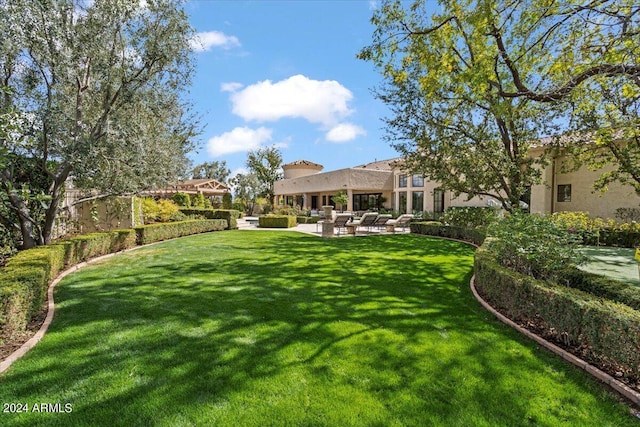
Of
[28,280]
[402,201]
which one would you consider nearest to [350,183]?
[402,201]

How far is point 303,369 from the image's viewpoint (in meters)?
3.26

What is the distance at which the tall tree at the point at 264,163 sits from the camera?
41406mm

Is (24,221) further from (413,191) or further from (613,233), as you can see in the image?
(413,191)

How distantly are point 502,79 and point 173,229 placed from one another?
1363 cm

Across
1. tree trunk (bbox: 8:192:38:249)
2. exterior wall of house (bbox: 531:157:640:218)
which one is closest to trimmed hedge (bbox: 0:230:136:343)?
tree trunk (bbox: 8:192:38:249)

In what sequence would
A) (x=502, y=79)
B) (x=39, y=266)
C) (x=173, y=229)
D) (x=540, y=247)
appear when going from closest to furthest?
(x=540, y=247), (x=39, y=266), (x=502, y=79), (x=173, y=229)

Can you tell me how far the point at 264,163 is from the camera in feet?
136

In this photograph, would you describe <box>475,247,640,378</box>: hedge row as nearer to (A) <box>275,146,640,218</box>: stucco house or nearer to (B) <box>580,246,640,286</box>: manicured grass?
(B) <box>580,246,640,286</box>: manicured grass

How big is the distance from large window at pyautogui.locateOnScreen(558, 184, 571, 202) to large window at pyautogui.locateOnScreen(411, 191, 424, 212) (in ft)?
36.5

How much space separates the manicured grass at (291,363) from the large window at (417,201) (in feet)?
77.7

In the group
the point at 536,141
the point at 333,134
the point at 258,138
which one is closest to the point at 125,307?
the point at 536,141

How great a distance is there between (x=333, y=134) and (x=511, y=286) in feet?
83.1

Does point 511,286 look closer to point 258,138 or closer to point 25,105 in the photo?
point 25,105

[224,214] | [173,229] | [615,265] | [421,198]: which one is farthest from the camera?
[421,198]
